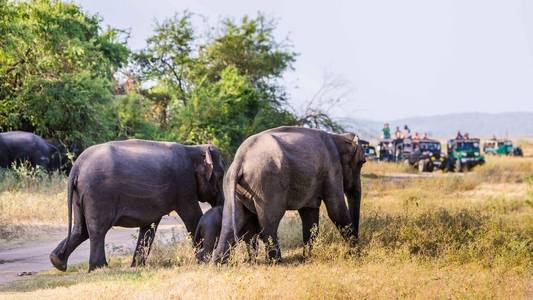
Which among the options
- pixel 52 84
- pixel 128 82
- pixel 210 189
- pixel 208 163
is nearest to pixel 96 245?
pixel 210 189

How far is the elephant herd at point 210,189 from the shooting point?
12570mm

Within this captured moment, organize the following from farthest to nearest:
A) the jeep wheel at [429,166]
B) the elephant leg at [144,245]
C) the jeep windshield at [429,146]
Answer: the jeep windshield at [429,146] < the jeep wheel at [429,166] < the elephant leg at [144,245]

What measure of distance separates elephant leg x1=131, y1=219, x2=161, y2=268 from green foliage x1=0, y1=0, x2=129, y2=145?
53.4 ft

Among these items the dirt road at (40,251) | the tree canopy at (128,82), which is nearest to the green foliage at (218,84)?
the tree canopy at (128,82)

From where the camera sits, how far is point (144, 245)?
44.5 ft

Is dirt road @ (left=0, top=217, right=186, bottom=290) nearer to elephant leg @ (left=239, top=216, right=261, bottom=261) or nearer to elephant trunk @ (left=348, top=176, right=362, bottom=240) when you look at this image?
elephant leg @ (left=239, top=216, right=261, bottom=261)

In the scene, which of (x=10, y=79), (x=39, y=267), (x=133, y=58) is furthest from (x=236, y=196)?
(x=133, y=58)

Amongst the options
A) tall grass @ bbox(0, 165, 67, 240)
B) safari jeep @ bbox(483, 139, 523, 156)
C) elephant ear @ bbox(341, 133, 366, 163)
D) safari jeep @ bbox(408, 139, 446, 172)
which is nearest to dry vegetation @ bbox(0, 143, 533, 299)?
elephant ear @ bbox(341, 133, 366, 163)

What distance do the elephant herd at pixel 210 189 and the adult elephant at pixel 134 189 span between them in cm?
1

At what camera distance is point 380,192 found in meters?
28.6

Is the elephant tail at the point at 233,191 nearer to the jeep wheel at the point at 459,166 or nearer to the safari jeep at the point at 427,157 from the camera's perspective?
the safari jeep at the point at 427,157

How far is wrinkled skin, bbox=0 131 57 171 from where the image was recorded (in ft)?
86.2

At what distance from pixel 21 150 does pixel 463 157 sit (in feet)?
82.7

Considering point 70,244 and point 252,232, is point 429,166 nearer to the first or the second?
point 252,232
